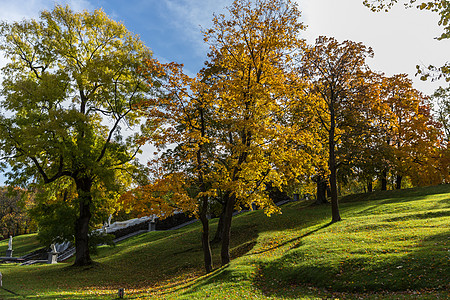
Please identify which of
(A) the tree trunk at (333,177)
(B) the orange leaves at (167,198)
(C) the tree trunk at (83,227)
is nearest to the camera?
(B) the orange leaves at (167,198)

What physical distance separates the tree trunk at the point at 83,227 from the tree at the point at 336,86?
16746 millimetres

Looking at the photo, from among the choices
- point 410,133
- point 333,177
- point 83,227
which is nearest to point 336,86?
point 333,177

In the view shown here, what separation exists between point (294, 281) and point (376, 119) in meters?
14.8

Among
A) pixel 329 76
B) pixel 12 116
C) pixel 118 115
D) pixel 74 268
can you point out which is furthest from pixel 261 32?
pixel 74 268

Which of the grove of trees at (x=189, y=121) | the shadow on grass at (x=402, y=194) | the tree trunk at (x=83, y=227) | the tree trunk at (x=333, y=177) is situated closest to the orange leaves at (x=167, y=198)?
the grove of trees at (x=189, y=121)

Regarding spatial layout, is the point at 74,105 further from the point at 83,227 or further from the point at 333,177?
the point at 333,177

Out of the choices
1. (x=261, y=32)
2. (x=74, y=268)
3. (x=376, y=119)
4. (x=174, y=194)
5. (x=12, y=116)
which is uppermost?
(x=261, y=32)

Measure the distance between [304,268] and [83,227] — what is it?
54.3 feet

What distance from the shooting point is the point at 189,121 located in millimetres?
16188

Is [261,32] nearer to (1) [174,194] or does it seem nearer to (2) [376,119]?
(1) [174,194]

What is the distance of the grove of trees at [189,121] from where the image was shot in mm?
15547

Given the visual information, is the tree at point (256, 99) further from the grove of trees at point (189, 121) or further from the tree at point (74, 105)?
the tree at point (74, 105)

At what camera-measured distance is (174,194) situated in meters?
15.2

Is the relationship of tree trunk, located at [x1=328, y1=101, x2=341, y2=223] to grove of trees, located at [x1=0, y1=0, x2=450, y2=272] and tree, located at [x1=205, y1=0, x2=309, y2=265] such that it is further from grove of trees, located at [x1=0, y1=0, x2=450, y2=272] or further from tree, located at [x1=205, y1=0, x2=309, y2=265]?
tree, located at [x1=205, y1=0, x2=309, y2=265]
